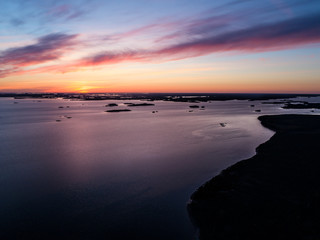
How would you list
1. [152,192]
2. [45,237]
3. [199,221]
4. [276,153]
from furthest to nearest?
[276,153] → [152,192] → [199,221] → [45,237]

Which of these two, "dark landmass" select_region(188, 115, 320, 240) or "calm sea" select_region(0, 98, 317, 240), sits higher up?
"dark landmass" select_region(188, 115, 320, 240)

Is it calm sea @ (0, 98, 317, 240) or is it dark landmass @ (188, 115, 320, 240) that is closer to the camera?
dark landmass @ (188, 115, 320, 240)

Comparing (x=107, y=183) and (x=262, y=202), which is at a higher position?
(x=262, y=202)

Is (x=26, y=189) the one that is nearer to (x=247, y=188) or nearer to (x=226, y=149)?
(x=247, y=188)

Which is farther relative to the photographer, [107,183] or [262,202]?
[107,183]

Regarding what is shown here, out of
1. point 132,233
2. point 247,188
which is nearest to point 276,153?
point 247,188

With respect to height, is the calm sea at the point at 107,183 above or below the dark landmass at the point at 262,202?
below

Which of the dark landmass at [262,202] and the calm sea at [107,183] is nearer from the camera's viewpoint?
the dark landmass at [262,202]

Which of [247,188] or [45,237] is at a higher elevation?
[247,188]
